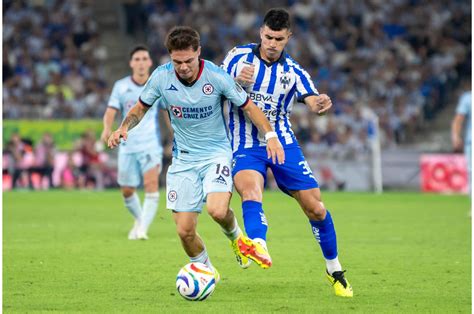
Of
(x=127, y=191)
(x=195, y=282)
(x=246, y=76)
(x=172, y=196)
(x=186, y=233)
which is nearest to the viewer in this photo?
(x=195, y=282)

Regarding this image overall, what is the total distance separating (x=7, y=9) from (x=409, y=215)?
2010 centimetres

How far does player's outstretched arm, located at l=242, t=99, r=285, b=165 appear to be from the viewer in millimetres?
8297

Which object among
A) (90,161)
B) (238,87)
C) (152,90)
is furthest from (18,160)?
(238,87)

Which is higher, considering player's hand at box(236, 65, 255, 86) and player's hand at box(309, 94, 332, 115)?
player's hand at box(236, 65, 255, 86)

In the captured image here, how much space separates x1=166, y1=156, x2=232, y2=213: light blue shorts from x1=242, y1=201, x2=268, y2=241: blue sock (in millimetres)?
259

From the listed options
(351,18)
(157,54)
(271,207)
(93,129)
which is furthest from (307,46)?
(271,207)

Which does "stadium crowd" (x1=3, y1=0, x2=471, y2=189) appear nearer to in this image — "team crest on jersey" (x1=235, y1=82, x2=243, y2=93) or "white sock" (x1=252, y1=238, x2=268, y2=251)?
"team crest on jersey" (x1=235, y1=82, x2=243, y2=93)

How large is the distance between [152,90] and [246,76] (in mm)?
807

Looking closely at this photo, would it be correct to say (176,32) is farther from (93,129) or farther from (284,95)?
(93,129)

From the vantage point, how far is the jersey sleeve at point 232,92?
8.48 metres

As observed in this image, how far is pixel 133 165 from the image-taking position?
1384 cm

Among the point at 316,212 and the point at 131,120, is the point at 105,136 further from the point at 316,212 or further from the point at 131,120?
the point at 316,212

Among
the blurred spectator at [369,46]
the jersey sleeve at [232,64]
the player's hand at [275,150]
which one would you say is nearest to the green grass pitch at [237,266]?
the player's hand at [275,150]

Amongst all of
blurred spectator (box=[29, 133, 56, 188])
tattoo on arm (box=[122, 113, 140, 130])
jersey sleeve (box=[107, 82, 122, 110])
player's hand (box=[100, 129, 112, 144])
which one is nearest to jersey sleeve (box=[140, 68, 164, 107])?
tattoo on arm (box=[122, 113, 140, 130])
